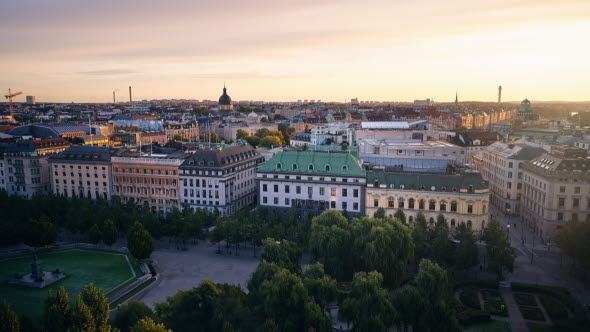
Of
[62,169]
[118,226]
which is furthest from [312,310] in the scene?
[62,169]

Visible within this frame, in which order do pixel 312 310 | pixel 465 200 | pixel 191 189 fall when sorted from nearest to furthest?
1. pixel 312 310
2. pixel 465 200
3. pixel 191 189

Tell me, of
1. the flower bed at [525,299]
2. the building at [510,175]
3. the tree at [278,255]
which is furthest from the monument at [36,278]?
the building at [510,175]

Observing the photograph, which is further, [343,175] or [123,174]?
[123,174]

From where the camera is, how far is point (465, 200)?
8906cm

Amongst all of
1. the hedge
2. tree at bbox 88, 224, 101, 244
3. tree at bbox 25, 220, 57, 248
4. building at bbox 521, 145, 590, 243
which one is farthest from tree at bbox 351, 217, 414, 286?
tree at bbox 25, 220, 57, 248

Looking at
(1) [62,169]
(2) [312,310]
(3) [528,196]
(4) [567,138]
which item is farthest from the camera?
(4) [567,138]

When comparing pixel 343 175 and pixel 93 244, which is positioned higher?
pixel 343 175

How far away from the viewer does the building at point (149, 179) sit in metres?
113

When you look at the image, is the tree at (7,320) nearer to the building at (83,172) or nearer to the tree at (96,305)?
the tree at (96,305)

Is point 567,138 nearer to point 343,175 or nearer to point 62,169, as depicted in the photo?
point 343,175

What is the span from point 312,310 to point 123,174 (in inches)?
3277

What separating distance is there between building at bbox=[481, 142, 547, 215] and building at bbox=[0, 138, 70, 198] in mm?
123606

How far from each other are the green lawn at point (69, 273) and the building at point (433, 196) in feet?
168

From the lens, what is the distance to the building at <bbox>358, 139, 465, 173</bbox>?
114000 millimetres
